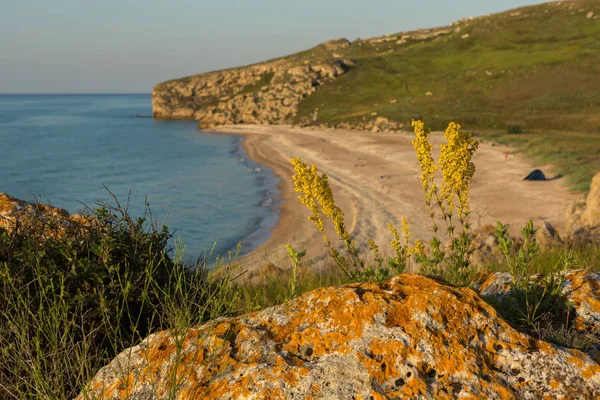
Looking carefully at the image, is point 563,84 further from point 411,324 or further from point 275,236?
Answer: point 411,324

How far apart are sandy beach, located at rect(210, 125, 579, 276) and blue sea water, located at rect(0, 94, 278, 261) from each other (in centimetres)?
192

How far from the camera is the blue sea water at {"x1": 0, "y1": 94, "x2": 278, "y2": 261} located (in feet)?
88.2

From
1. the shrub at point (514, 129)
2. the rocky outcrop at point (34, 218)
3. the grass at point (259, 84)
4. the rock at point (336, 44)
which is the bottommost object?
the shrub at point (514, 129)

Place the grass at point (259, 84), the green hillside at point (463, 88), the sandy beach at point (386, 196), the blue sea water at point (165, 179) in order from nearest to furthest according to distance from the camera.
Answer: the sandy beach at point (386, 196)
the blue sea water at point (165, 179)
the green hillside at point (463, 88)
the grass at point (259, 84)

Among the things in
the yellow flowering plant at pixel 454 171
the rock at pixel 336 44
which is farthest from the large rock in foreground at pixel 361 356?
the rock at pixel 336 44

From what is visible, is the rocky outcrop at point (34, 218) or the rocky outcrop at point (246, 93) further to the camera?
the rocky outcrop at point (246, 93)

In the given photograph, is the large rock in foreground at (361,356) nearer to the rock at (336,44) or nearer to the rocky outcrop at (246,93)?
the rocky outcrop at (246,93)

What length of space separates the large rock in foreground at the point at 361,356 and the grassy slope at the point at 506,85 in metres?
29.6

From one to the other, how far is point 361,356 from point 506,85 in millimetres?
87767

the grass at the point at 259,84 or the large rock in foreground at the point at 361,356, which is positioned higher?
the grass at the point at 259,84

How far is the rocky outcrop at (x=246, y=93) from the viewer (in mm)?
98312

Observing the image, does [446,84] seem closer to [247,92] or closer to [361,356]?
[247,92]

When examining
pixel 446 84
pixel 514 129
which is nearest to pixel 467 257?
pixel 514 129

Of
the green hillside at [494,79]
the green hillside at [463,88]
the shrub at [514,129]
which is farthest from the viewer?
the green hillside at [494,79]
